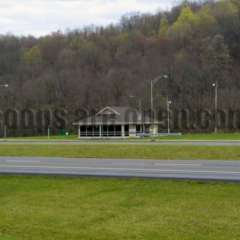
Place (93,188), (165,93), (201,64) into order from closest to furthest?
(93,188), (165,93), (201,64)

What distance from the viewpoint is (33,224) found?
11.5 metres

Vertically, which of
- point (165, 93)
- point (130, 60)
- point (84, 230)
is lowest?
point (84, 230)

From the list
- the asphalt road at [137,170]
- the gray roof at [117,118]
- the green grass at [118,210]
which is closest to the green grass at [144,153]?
the asphalt road at [137,170]

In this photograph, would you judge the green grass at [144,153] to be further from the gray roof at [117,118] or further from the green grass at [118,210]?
the gray roof at [117,118]

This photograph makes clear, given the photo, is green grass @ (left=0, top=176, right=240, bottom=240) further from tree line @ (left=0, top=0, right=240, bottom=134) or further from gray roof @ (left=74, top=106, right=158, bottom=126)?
tree line @ (left=0, top=0, right=240, bottom=134)

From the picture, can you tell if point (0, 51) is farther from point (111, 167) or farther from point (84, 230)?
point (84, 230)

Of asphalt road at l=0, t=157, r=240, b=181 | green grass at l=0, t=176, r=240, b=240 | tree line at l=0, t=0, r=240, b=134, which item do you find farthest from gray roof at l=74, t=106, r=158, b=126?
green grass at l=0, t=176, r=240, b=240

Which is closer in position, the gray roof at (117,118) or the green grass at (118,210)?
the green grass at (118,210)

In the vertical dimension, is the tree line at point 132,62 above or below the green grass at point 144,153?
above

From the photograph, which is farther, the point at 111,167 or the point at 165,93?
the point at 165,93

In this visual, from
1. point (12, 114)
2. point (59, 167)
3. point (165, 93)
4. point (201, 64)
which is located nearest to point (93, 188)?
point (59, 167)

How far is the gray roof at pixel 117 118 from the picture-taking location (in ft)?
266

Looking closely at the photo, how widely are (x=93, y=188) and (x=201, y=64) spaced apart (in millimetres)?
121396

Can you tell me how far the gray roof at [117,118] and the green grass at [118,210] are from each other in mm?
62912
